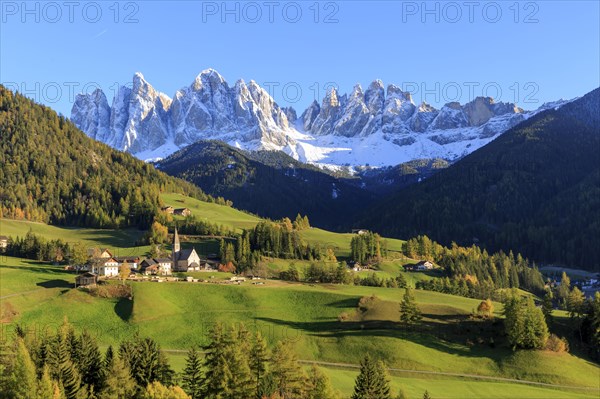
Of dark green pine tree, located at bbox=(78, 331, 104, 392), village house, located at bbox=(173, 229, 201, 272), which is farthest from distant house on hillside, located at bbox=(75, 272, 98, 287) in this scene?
dark green pine tree, located at bbox=(78, 331, 104, 392)

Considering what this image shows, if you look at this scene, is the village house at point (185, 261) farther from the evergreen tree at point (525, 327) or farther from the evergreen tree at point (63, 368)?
the evergreen tree at point (525, 327)

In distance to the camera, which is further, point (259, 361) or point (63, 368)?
point (259, 361)

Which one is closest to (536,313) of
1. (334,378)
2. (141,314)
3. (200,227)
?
(334,378)

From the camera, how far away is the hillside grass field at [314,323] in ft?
285

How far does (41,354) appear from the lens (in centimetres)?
6469

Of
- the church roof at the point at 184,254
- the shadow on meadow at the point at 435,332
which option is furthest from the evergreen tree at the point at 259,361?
the church roof at the point at 184,254

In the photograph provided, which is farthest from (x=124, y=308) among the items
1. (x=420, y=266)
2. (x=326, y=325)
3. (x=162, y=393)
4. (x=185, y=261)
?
(x=420, y=266)

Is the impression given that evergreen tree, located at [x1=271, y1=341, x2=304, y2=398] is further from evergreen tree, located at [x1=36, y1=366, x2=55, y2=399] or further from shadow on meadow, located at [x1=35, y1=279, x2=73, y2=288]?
shadow on meadow, located at [x1=35, y1=279, x2=73, y2=288]

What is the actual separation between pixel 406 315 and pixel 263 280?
44377 millimetres

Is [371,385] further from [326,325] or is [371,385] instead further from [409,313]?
[326,325]

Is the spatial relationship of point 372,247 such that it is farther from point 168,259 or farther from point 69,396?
point 69,396

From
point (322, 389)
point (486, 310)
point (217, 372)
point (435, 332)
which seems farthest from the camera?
point (486, 310)

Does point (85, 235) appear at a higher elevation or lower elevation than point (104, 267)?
higher

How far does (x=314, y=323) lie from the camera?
10456 cm
